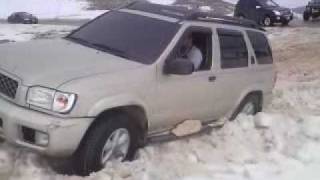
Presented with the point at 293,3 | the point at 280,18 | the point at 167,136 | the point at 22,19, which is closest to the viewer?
the point at 167,136

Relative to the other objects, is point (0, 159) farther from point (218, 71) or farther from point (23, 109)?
point (218, 71)

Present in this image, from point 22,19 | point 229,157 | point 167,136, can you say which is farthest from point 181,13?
point 22,19

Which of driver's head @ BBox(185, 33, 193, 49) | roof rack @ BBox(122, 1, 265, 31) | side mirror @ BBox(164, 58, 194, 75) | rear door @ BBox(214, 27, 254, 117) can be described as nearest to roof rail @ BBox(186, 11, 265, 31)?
roof rack @ BBox(122, 1, 265, 31)

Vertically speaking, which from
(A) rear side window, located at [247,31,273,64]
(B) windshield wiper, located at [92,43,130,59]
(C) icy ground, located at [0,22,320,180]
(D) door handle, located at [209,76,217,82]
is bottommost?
(C) icy ground, located at [0,22,320,180]

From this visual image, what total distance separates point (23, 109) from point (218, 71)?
2.64m

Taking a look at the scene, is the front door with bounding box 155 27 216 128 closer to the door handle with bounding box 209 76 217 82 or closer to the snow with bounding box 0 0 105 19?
the door handle with bounding box 209 76 217 82

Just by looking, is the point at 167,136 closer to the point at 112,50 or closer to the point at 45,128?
the point at 112,50

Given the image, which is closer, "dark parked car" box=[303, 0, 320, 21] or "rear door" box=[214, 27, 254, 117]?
"rear door" box=[214, 27, 254, 117]

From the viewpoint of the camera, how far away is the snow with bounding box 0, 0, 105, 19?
67.1 meters

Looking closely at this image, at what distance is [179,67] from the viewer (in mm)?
6352

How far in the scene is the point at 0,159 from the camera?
591 centimetres

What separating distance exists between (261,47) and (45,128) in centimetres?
405

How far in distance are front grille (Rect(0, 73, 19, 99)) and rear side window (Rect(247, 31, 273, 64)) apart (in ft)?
11.9

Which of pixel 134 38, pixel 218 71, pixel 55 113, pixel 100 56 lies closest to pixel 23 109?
pixel 55 113
